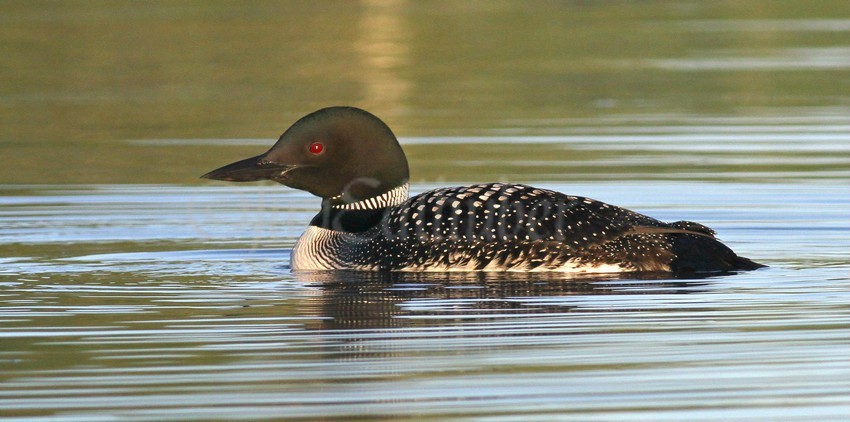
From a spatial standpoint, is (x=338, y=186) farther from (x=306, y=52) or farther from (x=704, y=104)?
(x=306, y=52)

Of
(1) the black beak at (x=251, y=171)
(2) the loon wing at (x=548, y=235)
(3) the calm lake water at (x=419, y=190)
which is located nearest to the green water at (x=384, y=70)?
(3) the calm lake water at (x=419, y=190)

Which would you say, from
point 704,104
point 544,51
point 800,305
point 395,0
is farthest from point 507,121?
point 395,0

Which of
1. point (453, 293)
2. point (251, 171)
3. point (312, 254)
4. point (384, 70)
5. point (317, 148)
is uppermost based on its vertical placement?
point (384, 70)

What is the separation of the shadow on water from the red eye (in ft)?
2.05

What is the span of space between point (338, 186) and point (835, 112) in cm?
676

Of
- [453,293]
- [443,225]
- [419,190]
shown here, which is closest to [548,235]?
[443,225]

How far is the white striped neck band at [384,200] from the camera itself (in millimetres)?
8148

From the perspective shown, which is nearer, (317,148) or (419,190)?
(317,148)

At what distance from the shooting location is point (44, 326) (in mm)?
6172

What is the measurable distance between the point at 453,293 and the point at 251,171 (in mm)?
1483

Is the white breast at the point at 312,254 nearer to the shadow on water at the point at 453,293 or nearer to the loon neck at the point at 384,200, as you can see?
the shadow on water at the point at 453,293

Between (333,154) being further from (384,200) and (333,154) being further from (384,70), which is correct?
(384,70)

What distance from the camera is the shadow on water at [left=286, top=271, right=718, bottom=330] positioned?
6.31 meters

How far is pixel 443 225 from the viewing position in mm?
7527
